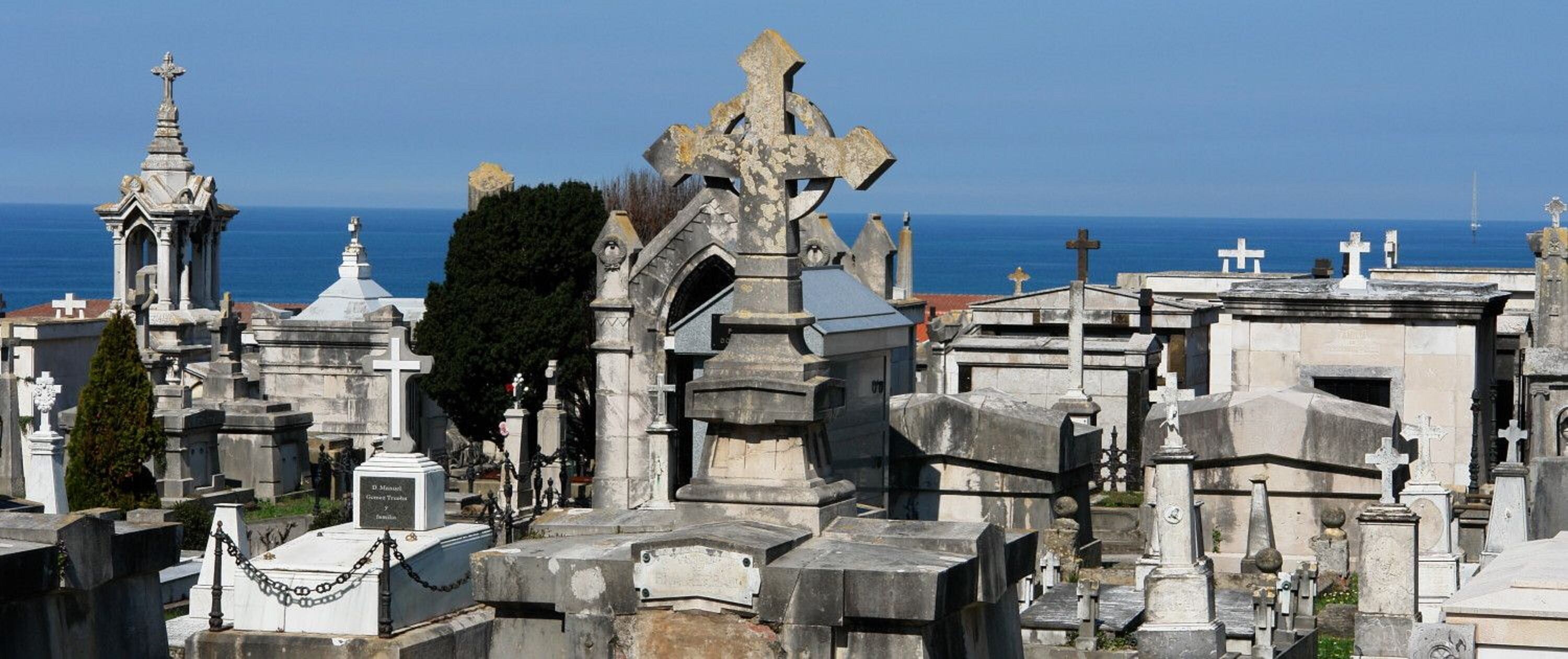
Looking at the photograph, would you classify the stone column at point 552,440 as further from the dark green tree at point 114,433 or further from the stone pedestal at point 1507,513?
the stone pedestal at point 1507,513

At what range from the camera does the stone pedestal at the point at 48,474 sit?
14.9 m

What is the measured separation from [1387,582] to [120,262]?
2872cm

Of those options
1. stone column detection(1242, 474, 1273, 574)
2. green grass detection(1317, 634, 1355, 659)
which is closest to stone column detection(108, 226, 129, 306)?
stone column detection(1242, 474, 1273, 574)

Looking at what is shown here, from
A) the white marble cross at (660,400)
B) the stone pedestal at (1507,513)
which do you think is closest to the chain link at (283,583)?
the white marble cross at (660,400)

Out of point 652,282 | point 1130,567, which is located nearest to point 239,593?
point 1130,567

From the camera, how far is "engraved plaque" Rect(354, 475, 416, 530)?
499 inches

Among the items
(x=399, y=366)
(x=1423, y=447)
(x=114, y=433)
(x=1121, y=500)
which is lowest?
(x=1121, y=500)

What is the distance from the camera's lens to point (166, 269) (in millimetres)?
37281

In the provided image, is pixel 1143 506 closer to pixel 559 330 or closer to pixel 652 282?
pixel 652 282

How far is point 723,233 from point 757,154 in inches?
533

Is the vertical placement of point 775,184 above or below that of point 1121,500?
above

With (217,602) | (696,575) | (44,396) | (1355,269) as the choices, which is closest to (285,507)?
(44,396)

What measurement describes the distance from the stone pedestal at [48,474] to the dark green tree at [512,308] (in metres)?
14.3

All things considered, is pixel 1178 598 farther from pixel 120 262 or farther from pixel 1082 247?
pixel 120 262
